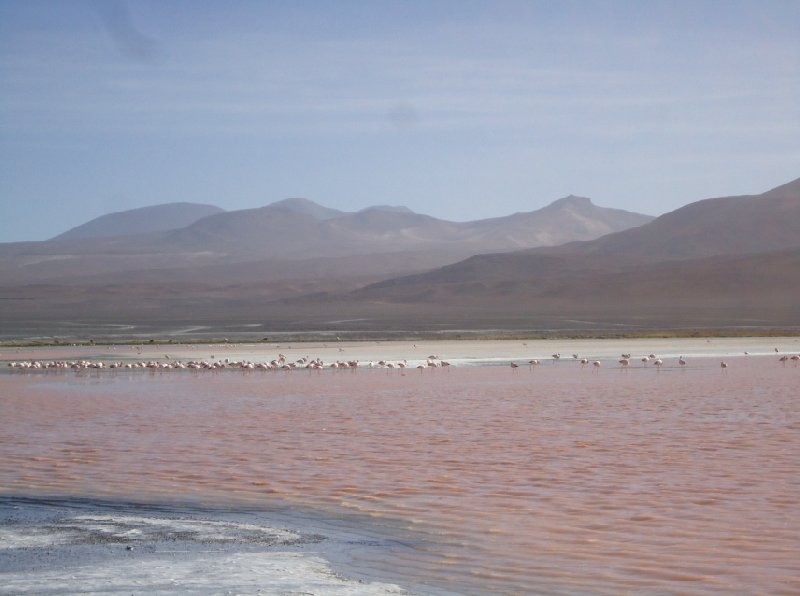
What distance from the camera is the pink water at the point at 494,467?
20.4 feet

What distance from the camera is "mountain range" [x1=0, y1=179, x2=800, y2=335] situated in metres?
55.4

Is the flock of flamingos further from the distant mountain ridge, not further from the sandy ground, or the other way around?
the distant mountain ridge

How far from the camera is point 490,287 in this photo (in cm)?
9225

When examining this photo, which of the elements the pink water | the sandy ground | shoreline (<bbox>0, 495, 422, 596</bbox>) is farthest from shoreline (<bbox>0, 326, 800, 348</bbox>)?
shoreline (<bbox>0, 495, 422, 596</bbox>)

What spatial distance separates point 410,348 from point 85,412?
59.1ft

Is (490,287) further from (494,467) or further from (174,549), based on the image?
(174,549)

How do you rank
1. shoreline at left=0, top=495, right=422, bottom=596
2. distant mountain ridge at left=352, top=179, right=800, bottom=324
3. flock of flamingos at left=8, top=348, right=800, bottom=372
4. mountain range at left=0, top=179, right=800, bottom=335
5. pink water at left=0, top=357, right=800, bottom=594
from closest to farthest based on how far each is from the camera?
shoreline at left=0, top=495, right=422, bottom=596 < pink water at left=0, top=357, right=800, bottom=594 < flock of flamingos at left=8, top=348, right=800, bottom=372 < mountain range at left=0, top=179, right=800, bottom=335 < distant mountain ridge at left=352, top=179, right=800, bottom=324

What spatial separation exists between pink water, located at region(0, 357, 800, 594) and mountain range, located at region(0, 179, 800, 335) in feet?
97.2

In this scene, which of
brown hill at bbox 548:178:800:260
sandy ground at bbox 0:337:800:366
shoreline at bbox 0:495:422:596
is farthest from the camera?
brown hill at bbox 548:178:800:260

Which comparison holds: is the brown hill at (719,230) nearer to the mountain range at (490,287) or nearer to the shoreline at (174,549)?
the mountain range at (490,287)

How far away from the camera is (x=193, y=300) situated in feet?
317

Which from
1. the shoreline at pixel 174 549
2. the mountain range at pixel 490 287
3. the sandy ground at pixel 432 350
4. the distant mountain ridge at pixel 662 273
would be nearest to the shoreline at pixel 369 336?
the sandy ground at pixel 432 350

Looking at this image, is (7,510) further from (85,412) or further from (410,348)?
(410,348)

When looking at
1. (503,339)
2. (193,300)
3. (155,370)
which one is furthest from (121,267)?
(155,370)
